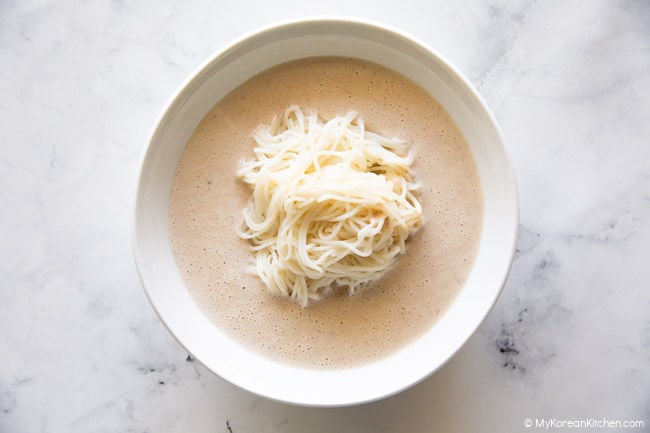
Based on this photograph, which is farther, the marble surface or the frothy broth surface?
the marble surface

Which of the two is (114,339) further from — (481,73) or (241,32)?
(481,73)

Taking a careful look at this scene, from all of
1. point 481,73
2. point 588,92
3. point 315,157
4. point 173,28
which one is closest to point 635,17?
point 588,92

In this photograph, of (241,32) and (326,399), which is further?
(241,32)

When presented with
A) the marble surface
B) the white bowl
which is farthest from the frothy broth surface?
the marble surface

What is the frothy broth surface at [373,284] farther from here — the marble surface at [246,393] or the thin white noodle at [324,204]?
the marble surface at [246,393]

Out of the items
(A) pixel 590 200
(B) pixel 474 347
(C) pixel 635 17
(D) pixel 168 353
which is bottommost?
(D) pixel 168 353

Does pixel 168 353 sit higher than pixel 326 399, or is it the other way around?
pixel 168 353

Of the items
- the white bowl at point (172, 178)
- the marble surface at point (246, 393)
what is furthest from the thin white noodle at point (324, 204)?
the marble surface at point (246, 393)

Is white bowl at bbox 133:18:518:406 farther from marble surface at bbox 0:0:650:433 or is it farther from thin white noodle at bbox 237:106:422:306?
marble surface at bbox 0:0:650:433
